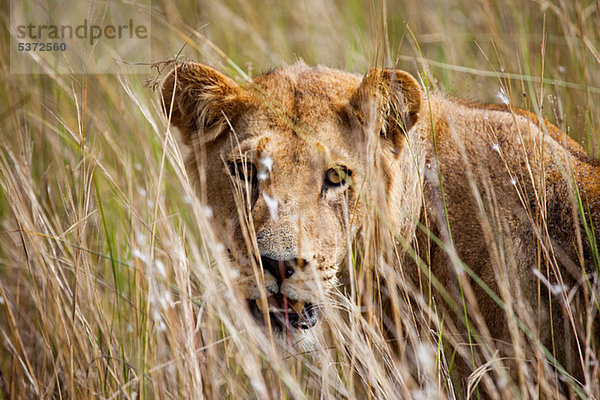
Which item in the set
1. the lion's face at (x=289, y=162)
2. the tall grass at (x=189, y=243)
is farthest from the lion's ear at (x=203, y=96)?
the tall grass at (x=189, y=243)

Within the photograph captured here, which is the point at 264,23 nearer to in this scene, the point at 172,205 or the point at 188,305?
the point at 172,205

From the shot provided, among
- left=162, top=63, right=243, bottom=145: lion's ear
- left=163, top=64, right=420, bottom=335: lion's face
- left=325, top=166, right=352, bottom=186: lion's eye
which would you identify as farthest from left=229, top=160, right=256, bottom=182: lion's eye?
left=325, top=166, right=352, bottom=186: lion's eye

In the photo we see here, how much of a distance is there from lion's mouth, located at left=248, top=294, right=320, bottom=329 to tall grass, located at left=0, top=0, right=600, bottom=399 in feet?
0.33

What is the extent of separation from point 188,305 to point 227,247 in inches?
23.6

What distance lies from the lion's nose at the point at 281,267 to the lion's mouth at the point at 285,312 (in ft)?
0.39

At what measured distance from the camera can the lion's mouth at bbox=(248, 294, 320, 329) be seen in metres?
2.94

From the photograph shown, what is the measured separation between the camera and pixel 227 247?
10.9 feet

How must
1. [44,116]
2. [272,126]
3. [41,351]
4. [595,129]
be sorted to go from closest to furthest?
[272,126] → [41,351] → [595,129] → [44,116]

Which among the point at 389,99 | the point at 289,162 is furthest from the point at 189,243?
the point at 389,99

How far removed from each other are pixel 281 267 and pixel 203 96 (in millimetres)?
1184

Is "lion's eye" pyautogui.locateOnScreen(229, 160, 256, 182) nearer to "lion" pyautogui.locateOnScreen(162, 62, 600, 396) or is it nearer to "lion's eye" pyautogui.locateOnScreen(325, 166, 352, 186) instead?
"lion" pyautogui.locateOnScreen(162, 62, 600, 396)

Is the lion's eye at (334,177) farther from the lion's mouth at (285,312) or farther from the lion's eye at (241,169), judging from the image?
the lion's mouth at (285,312)

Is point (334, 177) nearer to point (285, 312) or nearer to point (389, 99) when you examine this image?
point (389, 99)

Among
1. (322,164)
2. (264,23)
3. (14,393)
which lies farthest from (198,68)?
(264,23)
